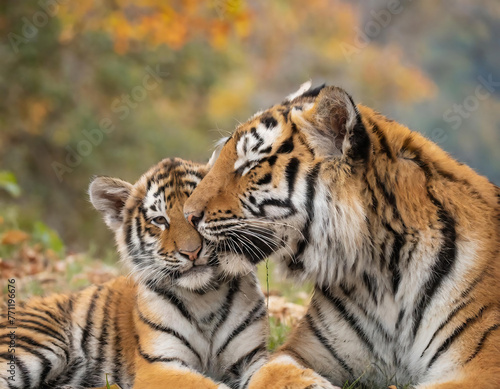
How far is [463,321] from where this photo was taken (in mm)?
2287

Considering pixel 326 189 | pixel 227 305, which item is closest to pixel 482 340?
pixel 326 189

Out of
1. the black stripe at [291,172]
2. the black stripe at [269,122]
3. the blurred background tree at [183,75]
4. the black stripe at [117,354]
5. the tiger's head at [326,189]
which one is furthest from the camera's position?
the blurred background tree at [183,75]

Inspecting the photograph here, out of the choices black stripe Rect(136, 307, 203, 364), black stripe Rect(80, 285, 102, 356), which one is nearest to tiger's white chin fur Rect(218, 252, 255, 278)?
black stripe Rect(136, 307, 203, 364)

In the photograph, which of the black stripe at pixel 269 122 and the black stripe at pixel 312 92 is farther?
the black stripe at pixel 312 92

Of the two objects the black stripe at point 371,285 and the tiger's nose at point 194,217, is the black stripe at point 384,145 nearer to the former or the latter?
the black stripe at point 371,285

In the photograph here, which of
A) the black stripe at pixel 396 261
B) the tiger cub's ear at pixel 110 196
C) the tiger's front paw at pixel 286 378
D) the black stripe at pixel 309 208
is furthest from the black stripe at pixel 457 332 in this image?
the tiger cub's ear at pixel 110 196

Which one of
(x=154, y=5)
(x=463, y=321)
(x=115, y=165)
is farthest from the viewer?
(x=154, y=5)

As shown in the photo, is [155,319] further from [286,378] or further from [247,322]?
[286,378]

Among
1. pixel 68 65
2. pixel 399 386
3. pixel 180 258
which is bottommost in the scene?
pixel 399 386

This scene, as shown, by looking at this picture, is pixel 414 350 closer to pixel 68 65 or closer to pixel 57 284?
pixel 57 284

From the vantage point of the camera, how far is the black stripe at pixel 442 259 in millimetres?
2359

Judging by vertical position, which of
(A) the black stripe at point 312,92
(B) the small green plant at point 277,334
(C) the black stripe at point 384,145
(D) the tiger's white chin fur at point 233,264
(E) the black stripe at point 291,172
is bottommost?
(B) the small green plant at point 277,334

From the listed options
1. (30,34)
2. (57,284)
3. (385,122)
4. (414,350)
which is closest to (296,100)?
(385,122)

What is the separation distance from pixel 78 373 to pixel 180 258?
0.81 metres
